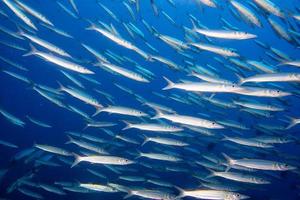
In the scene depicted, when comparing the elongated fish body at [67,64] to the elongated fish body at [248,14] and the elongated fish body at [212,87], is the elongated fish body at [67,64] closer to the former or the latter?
the elongated fish body at [212,87]

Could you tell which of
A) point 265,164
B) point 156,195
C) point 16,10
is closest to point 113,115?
point 16,10

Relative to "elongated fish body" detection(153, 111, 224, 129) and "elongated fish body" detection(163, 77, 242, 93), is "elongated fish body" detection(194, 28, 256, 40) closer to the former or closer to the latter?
"elongated fish body" detection(163, 77, 242, 93)

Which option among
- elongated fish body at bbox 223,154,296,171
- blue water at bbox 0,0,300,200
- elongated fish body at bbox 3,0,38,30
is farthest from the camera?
blue water at bbox 0,0,300,200

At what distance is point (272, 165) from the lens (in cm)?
644

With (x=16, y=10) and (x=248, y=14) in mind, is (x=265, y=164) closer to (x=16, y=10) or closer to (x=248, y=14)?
(x=248, y=14)

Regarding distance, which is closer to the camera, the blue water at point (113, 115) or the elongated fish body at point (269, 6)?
the elongated fish body at point (269, 6)

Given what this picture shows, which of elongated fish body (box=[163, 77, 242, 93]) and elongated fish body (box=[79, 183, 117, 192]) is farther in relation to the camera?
elongated fish body (box=[79, 183, 117, 192])

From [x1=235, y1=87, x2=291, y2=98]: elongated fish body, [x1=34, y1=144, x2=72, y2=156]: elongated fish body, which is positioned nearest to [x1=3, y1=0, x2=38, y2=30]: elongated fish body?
[x1=34, y1=144, x2=72, y2=156]: elongated fish body

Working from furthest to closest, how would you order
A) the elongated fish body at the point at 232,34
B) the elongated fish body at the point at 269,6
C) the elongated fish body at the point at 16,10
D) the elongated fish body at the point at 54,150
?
the elongated fish body at the point at 54,150 → the elongated fish body at the point at 16,10 → the elongated fish body at the point at 232,34 → the elongated fish body at the point at 269,6

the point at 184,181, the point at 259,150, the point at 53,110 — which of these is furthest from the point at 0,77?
the point at 259,150

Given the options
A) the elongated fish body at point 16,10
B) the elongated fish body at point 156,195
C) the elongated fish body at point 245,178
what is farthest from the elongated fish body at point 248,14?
the elongated fish body at point 16,10

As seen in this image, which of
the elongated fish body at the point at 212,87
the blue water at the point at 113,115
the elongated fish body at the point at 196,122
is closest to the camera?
the elongated fish body at the point at 212,87

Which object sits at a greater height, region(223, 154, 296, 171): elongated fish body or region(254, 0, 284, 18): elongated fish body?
region(254, 0, 284, 18): elongated fish body

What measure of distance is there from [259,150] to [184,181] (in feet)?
26.0
